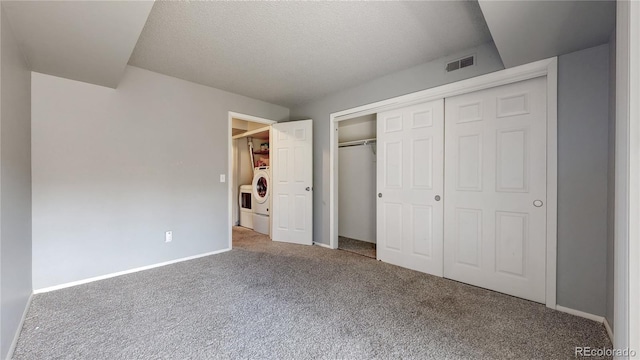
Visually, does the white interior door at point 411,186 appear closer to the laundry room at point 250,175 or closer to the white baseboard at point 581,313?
the white baseboard at point 581,313

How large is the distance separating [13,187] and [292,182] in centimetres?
295

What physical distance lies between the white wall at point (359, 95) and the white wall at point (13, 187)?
309cm

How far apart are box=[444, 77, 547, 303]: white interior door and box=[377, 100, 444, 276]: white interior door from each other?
0.12 metres

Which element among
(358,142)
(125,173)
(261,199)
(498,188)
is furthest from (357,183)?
(125,173)

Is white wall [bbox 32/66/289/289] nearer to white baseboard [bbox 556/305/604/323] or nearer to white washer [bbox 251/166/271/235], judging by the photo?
white washer [bbox 251/166/271/235]

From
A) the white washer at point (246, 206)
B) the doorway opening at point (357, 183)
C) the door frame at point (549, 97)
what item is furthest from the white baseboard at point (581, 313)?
the white washer at point (246, 206)

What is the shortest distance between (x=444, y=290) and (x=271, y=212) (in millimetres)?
2890

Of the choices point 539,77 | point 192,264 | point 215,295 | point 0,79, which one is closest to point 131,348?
point 215,295

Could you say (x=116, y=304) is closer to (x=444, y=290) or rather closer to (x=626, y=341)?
(x=444, y=290)

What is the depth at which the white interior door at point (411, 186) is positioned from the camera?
→ 2.75 metres

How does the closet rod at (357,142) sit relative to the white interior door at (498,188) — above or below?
above

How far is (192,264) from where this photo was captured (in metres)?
3.03

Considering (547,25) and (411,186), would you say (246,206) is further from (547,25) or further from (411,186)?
(547,25)

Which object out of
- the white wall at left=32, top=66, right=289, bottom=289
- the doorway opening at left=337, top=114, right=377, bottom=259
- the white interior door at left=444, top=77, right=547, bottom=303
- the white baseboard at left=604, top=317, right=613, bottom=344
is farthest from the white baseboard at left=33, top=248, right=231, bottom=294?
the white baseboard at left=604, top=317, right=613, bottom=344
